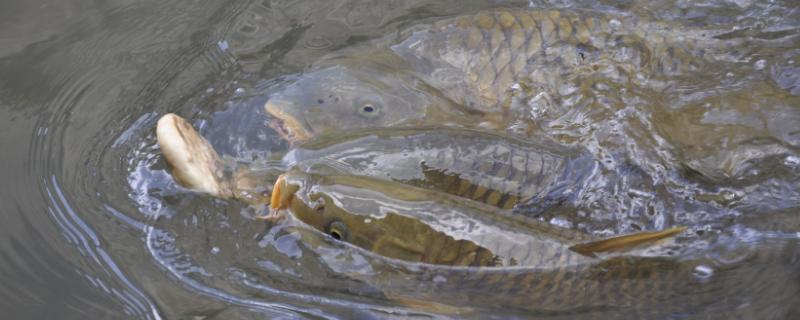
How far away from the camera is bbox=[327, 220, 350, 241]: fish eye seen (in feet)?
6.91

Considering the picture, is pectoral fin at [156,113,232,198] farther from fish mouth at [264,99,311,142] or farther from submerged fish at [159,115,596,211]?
fish mouth at [264,99,311,142]

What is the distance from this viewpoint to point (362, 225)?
2078mm

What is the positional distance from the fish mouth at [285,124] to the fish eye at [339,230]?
2.14 ft

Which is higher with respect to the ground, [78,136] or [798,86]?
[78,136]

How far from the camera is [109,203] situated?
254cm

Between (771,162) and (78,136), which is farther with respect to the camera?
(78,136)

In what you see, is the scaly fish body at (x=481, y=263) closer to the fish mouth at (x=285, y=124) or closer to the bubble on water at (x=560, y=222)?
the bubble on water at (x=560, y=222)

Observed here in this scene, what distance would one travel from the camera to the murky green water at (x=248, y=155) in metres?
2.27

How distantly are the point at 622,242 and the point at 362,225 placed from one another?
69cm

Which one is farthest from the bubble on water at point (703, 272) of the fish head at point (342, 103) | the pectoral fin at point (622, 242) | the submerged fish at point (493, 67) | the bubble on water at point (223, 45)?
the bubble on water at point (223, 45)

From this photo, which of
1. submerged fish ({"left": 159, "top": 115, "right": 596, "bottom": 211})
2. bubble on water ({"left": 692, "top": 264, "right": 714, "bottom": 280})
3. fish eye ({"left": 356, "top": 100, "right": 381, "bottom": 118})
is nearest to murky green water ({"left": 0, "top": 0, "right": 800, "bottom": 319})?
bubble on water ({"left": 692, "top": 264, "right": 714, "bottom": 280})

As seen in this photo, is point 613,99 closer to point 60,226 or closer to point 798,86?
point 798,86

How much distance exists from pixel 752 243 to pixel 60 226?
7.23 feet

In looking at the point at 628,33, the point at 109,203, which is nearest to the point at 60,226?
the point at 109,203
